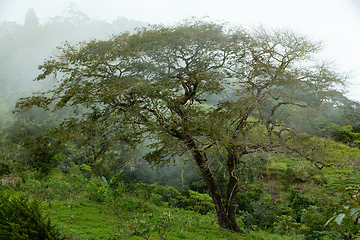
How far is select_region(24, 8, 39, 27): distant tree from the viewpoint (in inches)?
2879

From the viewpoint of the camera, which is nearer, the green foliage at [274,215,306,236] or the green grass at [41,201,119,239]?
the green grass at [41,201,119,239]

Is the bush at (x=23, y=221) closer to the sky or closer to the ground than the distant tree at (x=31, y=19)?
closer to the ground

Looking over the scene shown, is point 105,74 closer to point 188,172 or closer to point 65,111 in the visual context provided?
point 188,172

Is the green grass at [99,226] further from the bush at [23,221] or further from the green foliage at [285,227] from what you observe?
the green foliage at [285,227]

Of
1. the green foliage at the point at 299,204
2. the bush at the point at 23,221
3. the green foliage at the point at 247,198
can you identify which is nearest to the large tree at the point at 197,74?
the bush at the point at 23,221

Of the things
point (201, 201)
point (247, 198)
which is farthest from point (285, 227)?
point (201, 201)

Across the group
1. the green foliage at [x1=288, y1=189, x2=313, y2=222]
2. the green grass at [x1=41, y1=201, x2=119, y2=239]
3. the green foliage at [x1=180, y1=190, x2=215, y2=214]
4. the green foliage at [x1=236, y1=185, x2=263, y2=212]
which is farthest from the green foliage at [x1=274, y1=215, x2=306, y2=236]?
the green grass at [x1=41, y1=201, x2=119, y2=239]

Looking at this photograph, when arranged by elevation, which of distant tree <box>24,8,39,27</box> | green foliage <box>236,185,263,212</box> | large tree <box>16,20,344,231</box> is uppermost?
distant tree <box>24,8,39,27</box>

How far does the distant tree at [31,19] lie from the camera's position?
73.1 meters

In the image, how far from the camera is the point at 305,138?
6.21 metres

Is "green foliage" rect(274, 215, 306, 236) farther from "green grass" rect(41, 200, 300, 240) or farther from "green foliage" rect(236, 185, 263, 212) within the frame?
"green grass" rect(41, 200, 300, 240)

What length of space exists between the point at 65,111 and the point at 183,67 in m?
24.5

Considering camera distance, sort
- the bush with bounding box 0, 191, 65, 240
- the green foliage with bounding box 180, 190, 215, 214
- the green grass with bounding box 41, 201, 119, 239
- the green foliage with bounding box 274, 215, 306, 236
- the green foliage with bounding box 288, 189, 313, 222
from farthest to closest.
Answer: the green foliage with bounding box 288, 189, 313, 222 < the green foliage with bounding box 180, 190, 215, 214 < the green foliage with bounding box 274, 215, 306, 236 < the green grass with bounding box 41, 201, 119, 239 < the bush with bounding box 0, 191, 65, 240

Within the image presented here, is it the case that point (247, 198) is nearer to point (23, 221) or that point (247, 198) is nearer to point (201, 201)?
point (201, 201)
